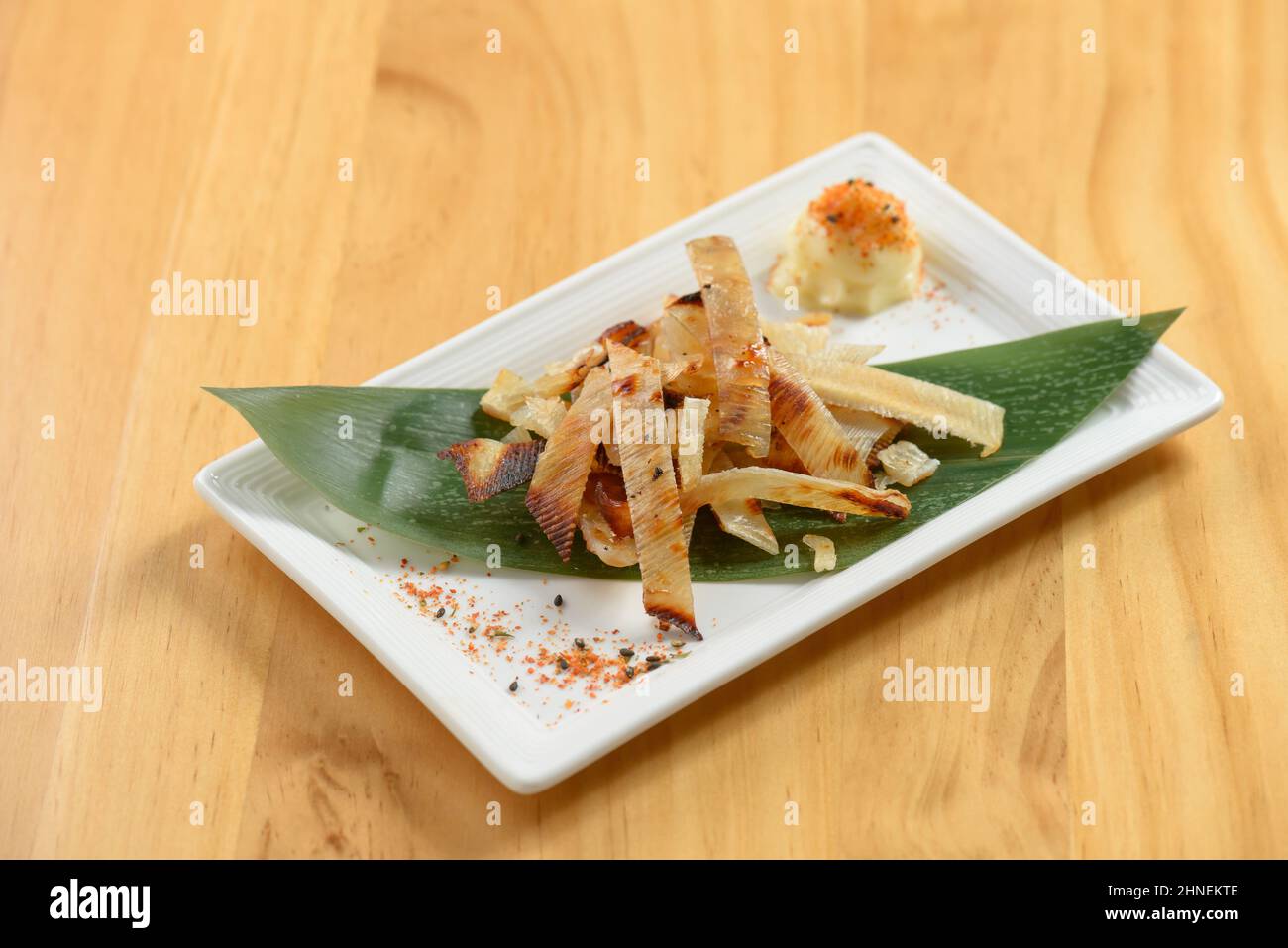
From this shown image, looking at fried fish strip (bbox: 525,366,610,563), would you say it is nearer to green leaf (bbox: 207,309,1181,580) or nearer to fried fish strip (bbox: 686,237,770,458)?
green leaf (bbox: 207,309,1181,580)

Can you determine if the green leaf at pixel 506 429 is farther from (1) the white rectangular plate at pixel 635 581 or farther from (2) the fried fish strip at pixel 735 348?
(2) the fried fish strip at pixel 735 348

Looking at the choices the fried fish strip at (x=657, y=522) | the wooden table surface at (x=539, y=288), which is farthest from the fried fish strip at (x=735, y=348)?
the wooden table surface at (x=539, y=288)

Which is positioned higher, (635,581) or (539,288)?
(539,288)

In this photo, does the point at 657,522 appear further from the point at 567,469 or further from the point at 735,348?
the point at 735,348

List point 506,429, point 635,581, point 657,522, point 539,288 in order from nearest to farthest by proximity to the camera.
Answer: point 657,522 → point 635,581 → point 506,429 → point 539,288

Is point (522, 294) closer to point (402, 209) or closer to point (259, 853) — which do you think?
point (402, 209)

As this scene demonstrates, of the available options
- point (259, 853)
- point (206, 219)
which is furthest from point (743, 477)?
point (206, 219)

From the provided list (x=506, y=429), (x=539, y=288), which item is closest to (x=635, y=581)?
(x=506, y=429)
